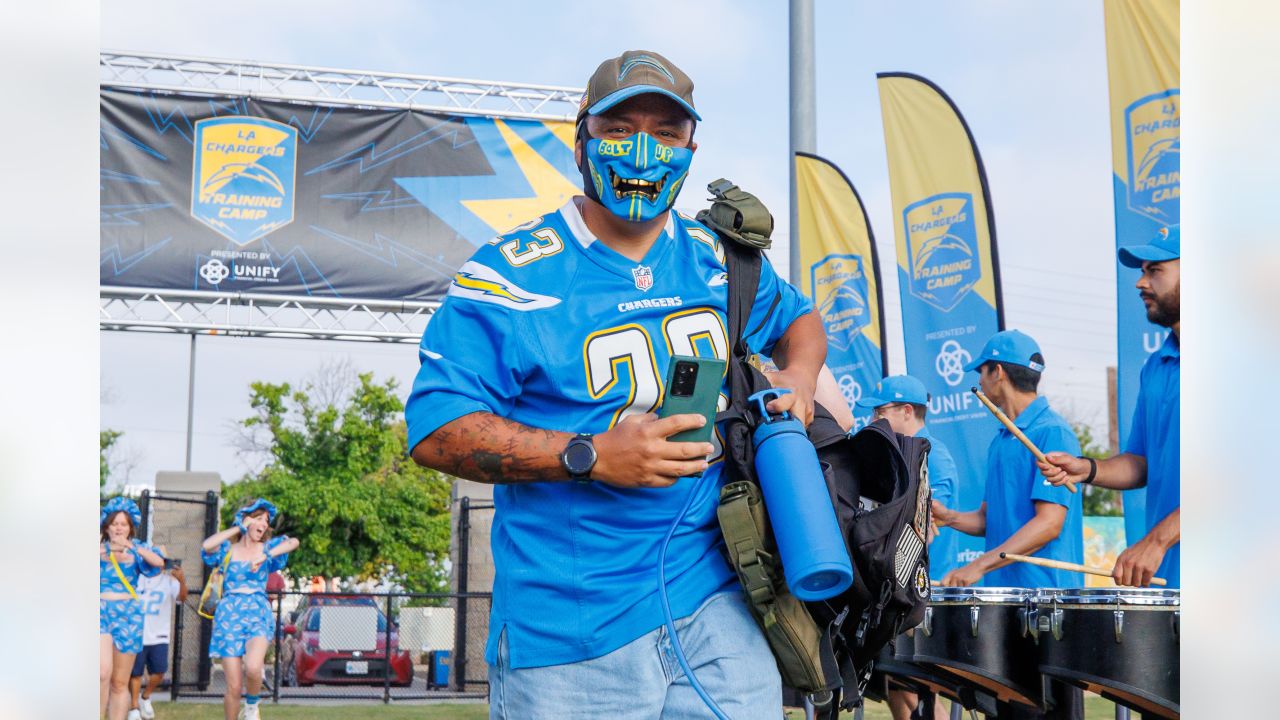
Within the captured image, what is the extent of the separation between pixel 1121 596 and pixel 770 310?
2272mm

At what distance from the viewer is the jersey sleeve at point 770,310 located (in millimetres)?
2840

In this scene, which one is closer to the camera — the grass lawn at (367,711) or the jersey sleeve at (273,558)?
the jersey sleeve at (273,558)

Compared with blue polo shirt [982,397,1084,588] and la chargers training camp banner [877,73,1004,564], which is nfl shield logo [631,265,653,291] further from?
la chargers training camp banner [877,73,1004,564]

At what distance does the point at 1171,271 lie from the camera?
5.71m

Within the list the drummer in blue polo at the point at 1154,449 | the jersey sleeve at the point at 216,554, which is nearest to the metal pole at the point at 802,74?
the drummer in blue polo at the point at 1154,449

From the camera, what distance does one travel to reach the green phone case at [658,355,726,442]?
91.6 inches

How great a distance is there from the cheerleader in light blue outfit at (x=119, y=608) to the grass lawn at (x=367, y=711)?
199cm

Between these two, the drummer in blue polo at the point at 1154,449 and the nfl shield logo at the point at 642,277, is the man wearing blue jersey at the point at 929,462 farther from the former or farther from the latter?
the nfl shield logo at the point at 642,277

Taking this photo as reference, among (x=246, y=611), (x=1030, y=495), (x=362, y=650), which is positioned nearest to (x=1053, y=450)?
(x=1030, y=495)

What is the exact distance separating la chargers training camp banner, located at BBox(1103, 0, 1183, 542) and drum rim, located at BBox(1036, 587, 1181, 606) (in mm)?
2570

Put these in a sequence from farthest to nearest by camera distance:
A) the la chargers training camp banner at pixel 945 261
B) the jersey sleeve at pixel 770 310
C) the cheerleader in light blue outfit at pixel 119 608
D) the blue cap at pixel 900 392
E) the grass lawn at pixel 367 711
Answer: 1. the grass lawn at pixel 367 711
2. the cheerleader in light blue outfit at pixel 119 608
3. the la chargers training camp banner at pixel 945 261
4. the blue cap at pixel 900 392
5. the jersey sleeve at pixel 770 310

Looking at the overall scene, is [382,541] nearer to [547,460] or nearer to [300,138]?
[300,138]

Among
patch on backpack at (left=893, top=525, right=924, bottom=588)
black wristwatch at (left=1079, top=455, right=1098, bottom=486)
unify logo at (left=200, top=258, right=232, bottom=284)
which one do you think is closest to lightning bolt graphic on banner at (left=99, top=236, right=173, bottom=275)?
unify logo at (left=200, top=258, right=232, bottom=284)
